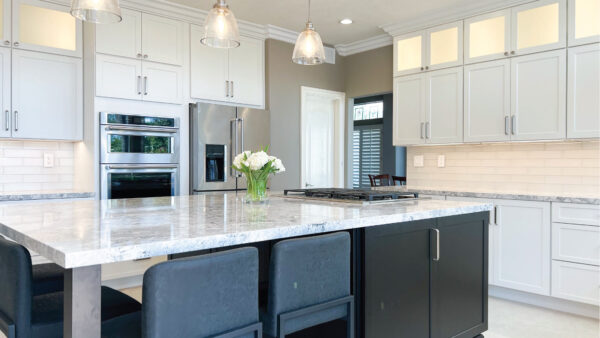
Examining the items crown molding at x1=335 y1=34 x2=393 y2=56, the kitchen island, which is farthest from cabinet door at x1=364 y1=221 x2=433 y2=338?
crown molding at x1=335 y1=34 x2=393 y2=56

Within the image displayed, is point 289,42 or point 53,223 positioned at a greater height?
point 289,42

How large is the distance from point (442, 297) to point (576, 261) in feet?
5.51

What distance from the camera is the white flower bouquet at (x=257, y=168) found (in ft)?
7.43

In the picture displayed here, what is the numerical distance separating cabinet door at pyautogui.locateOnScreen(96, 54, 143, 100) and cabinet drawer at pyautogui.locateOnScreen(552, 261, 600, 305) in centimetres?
379

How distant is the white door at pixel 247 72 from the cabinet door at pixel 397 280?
3109 millimetres

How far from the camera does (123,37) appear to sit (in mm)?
3867

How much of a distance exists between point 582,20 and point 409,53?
5.33 ft

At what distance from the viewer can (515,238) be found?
353cm

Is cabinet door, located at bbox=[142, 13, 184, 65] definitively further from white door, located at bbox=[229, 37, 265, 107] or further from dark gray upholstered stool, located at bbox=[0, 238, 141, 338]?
dark gray upholstered stool, located at bbox=[0, 238, 141, 338]

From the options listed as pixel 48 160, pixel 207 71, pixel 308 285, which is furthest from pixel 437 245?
pixel 48 160

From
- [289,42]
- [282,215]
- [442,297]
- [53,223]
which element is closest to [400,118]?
[289,42]

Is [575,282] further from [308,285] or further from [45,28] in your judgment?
[45,28]

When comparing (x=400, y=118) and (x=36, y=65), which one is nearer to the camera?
(x=36, y=65)

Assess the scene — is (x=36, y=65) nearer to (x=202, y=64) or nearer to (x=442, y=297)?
(x=202, y=64)
